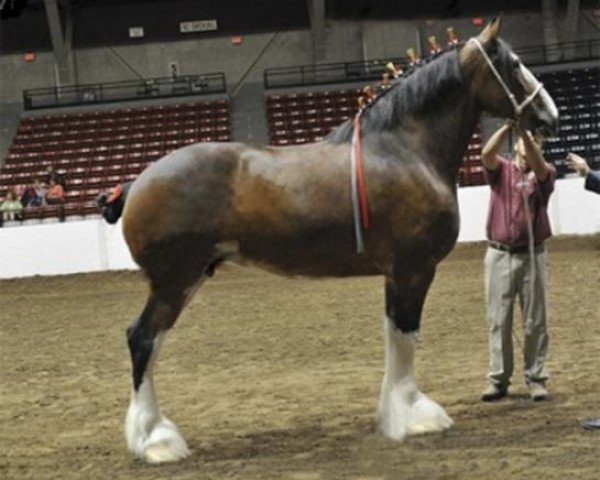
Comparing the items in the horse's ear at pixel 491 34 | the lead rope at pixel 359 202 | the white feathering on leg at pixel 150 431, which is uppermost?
the horse's ear at pixel 491 34

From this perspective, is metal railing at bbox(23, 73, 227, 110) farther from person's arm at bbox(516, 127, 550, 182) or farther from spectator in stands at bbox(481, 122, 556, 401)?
person's arm at bbox(516, 127, 550, 182)

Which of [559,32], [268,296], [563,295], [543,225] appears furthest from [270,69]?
[543,225]

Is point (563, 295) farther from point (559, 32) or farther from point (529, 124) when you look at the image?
point (559, 32)

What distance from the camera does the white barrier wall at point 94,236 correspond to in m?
15.3

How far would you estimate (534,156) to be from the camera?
5.12 meters

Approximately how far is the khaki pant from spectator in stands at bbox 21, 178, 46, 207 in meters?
14.1

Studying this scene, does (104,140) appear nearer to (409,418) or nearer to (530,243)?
(530,243)

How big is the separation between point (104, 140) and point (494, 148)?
776 inches

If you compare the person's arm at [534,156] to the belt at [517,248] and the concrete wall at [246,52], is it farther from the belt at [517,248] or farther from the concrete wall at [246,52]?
the concrete wall at [246,52]

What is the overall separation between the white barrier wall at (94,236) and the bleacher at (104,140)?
216 inches

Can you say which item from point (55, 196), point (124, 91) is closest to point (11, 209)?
point (55, 196)

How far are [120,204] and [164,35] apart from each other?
2325 centimetres

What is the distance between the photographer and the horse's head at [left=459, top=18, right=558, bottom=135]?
15.8ft

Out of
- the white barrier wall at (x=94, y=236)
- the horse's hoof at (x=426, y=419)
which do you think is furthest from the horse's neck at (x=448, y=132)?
the white barrier wall at (x=94, y=236)
